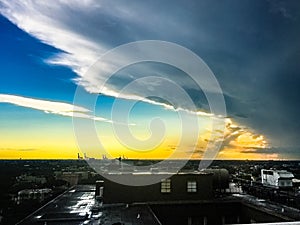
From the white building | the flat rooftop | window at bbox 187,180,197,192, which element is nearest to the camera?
the flat rooftop

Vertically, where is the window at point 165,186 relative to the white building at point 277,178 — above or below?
below

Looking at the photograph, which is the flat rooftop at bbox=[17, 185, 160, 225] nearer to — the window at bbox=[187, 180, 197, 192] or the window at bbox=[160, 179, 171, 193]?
the window at bbox=[160, 179, 171, 193]

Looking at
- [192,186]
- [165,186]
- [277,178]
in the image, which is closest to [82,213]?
[165,186]

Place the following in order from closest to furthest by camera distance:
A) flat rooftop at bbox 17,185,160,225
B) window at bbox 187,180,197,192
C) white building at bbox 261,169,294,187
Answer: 1. flat rooftop at bbox 17,185,160,225
2. white building at bbox 261,169,294,187
3. window at bbox 187,180,197,192

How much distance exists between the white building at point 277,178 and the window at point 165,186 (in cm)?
177

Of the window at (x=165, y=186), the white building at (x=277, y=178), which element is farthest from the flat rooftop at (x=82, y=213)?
the white building at (x=277, y=178)

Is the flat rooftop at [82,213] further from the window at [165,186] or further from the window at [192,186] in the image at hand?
the window at [192,186]

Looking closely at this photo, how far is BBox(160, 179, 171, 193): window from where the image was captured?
17.6 feet

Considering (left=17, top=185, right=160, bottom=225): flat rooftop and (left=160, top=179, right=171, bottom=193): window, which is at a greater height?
(left=160, top=179, right=171, bottom=193): window

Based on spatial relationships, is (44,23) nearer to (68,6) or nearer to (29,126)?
(68,6)

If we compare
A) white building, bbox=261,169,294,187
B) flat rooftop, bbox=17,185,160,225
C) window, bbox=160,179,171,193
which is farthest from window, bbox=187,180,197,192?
white building, bbox=261,169,294,187

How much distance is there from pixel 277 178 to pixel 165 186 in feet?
6.67

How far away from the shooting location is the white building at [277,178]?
17.5ft

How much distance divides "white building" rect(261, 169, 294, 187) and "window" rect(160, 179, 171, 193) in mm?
1775
